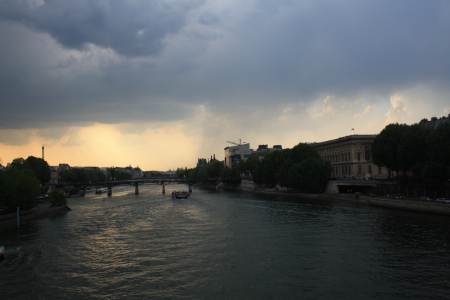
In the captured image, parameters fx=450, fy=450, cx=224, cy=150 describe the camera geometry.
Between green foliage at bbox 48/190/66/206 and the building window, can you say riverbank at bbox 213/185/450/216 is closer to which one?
the building window

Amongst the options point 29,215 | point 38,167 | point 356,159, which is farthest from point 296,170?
point 38,167

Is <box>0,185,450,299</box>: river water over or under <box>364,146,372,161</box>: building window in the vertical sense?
under

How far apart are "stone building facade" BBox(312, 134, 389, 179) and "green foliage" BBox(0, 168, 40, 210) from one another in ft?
243

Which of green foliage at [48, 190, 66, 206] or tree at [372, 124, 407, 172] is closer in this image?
tree at [372, 124, 407, 172]

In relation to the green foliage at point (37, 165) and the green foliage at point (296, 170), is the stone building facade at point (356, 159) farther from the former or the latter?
the green foliage at point (37, 165)

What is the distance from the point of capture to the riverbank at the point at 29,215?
6181 cm

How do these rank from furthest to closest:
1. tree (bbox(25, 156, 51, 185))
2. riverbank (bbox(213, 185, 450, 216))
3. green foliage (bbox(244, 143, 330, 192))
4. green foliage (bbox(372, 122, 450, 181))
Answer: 1. tree (bbox(25, 156, 51, 185))
2. green foliage (bbox(244, 143, 330, 192))
3. green foliage (bbox(372, 122, 450, 181))
4. riverbank (bbox(213, 185, 450, 216))

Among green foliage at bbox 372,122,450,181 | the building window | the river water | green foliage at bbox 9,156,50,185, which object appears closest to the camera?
the river water

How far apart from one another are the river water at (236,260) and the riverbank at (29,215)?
709 cm

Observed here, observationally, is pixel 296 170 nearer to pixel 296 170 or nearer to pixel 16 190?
pixel 296 170

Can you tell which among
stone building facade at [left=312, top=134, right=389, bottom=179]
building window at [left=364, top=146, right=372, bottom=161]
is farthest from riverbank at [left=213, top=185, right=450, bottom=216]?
building window at [left=364, top=146, right=372, bottom=161]

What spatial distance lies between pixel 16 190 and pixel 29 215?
5.83m

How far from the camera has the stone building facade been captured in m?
111

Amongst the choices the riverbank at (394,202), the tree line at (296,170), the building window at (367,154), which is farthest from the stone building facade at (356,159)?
the riverbank at (394,202)
